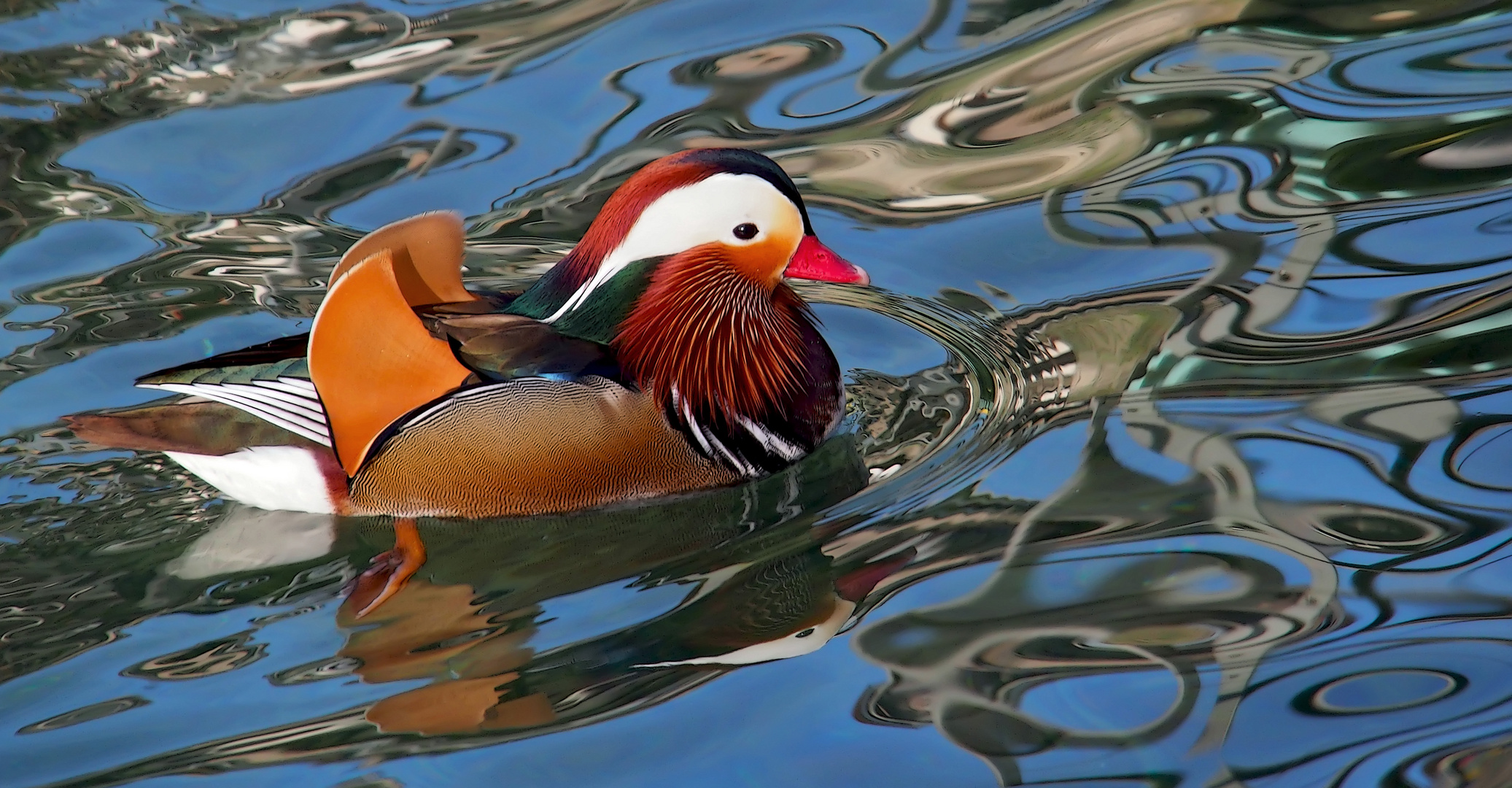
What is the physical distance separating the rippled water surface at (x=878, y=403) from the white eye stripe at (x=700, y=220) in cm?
64

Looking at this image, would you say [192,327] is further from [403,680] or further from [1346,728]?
[1346,728]

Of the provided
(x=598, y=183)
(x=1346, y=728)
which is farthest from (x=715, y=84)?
(x=1346, y=728)

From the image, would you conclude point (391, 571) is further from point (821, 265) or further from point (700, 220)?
point (821, 265)

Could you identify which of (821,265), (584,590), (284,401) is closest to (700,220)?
(821,265)

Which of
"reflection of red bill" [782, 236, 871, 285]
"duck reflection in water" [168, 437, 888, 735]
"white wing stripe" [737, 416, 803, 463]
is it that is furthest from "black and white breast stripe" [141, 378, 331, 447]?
"reflection of red bill" [782, 236, 871, 285]

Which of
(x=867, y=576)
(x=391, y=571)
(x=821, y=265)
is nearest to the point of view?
(x=867, y=576)

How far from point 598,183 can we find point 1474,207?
2993mm

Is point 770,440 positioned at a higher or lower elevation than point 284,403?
lower

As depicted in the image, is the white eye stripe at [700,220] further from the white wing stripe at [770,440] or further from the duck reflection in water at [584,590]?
the duck reflection in water at [584,590]

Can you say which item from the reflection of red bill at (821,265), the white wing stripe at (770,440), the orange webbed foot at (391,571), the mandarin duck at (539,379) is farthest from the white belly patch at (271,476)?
the reflection of red bill at (821,265)

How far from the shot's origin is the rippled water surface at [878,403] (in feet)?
9.93

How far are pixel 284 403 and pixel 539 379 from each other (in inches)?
25.9

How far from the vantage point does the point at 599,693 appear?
3.16 m

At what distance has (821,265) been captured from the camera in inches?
162
